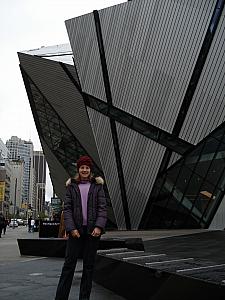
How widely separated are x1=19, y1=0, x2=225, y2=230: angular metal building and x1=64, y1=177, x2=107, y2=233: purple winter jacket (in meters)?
19.3

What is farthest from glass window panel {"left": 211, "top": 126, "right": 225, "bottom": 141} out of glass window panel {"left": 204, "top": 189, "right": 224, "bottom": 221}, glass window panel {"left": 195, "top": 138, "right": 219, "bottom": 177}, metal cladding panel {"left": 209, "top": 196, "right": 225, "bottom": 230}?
metal cladding panel {"left": 209, "top": 196, "right": 225, "bottom": 230}

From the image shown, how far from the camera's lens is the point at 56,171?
50750mm

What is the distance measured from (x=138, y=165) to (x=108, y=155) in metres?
2.94

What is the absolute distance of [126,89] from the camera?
88.5 feet

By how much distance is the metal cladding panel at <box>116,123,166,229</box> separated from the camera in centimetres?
2659

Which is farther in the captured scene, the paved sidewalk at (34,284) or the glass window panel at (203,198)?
the glass window panel at (203,198)

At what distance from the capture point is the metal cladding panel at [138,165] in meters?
26.6

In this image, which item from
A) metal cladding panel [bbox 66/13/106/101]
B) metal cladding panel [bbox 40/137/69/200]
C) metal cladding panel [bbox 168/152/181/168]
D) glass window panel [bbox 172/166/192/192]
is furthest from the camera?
metal cladding panel [bbox 40/137/69/200]

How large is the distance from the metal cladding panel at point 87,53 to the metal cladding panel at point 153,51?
1.03 metres

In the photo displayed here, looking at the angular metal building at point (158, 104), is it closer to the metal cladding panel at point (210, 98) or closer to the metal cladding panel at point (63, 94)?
the metal cladding panel at point (210, 98)

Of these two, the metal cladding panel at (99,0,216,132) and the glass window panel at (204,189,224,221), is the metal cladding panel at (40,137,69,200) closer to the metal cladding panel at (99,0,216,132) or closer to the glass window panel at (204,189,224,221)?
the metal cladding panel at (99,0,216,132)

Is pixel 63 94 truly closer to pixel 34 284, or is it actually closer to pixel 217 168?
pixel 217 168

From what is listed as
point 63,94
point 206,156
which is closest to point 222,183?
point 206,156

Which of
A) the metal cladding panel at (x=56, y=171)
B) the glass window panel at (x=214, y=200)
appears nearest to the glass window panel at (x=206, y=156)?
the glass window panel at (x=214, y=200)
